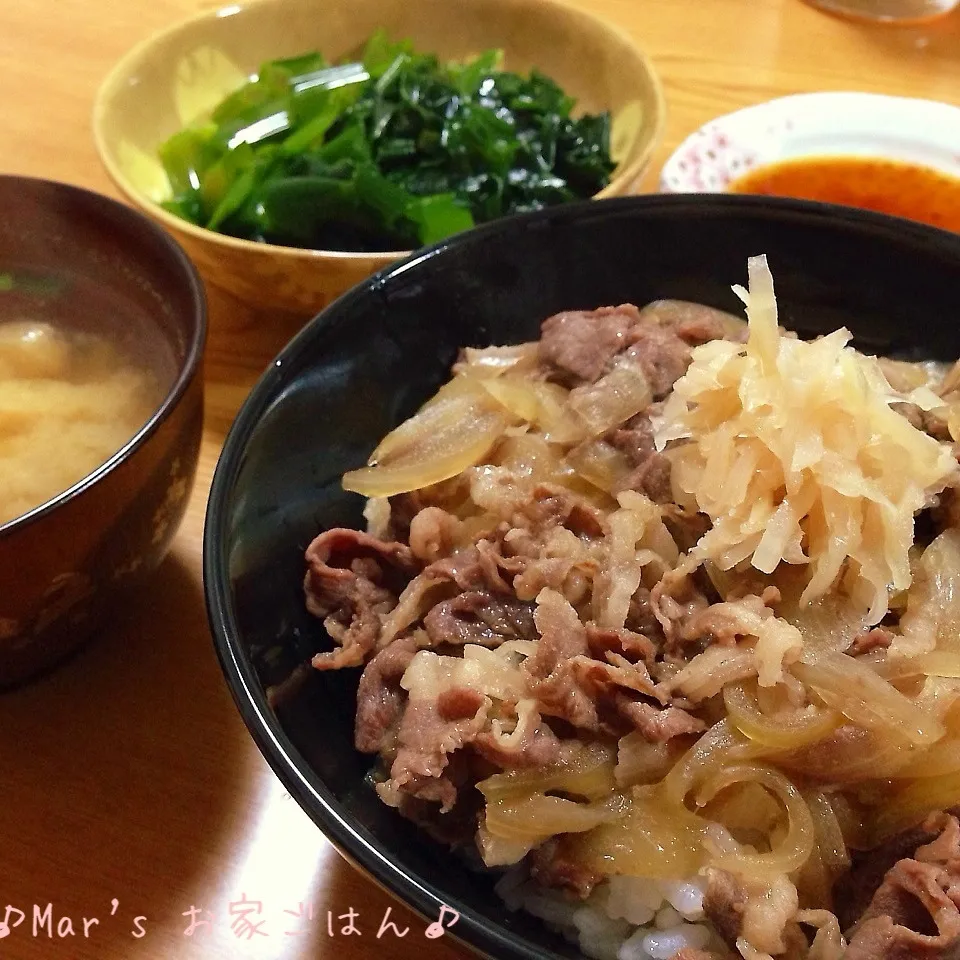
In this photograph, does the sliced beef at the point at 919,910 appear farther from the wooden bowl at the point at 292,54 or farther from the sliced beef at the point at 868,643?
the wooden bowl at the point at 292,54

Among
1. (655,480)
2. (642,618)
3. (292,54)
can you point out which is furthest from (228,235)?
(642,618)

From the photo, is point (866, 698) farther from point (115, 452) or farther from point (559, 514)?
point (115, 452)

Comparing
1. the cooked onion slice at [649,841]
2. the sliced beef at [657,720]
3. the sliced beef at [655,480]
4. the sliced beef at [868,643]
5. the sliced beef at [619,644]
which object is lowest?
the cooked onion slice at [649,841]

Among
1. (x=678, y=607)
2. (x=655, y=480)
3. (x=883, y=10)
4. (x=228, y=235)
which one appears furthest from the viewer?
(x=883, y=10)

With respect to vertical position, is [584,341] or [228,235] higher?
[584,341]

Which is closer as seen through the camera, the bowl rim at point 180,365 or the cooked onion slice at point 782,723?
the cooked onion slice at point 782,723

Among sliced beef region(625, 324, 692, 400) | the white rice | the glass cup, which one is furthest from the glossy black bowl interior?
the glass cup

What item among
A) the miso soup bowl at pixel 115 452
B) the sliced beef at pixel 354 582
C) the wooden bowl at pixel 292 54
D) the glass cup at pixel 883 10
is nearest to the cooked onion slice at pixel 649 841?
A: the sliced beef at pixel 354 582
